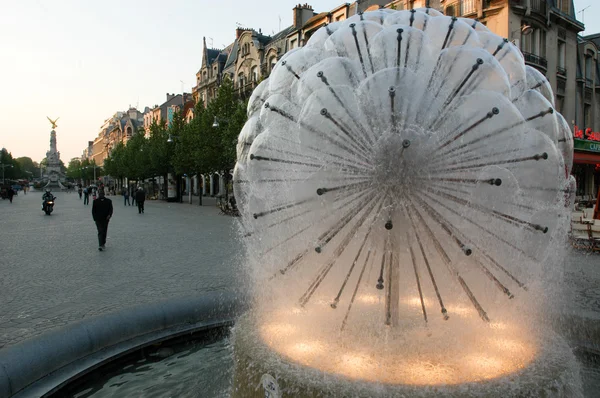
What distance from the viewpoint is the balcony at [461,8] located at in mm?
27122

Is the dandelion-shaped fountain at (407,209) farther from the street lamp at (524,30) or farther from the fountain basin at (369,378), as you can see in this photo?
the street lamp at (524,30)

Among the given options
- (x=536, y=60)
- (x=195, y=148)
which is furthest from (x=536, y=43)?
(x=195, y=148)

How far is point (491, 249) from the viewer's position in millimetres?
3840

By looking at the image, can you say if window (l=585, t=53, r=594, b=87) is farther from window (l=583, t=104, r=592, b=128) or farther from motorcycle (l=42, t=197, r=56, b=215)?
motorcycle (l=42, t=197, r=56, b=215)

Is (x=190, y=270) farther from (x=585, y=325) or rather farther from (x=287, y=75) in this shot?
(x=585, y=325)

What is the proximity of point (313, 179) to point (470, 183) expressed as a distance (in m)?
1.23

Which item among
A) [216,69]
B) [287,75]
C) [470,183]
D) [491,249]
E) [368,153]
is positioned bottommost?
[491,249]

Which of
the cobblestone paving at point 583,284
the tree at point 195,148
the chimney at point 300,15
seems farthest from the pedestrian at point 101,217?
the chimney at point 300,15

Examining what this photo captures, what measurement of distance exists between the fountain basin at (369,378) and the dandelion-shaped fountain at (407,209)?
0.01 metres

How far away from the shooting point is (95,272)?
9945mm

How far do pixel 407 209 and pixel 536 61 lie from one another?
28.9 m

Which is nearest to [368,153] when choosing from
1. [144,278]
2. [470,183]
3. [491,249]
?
[470,183]

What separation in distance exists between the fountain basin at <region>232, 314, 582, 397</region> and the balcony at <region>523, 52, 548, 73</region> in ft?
90.6

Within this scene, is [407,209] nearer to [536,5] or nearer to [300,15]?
[536,5]
